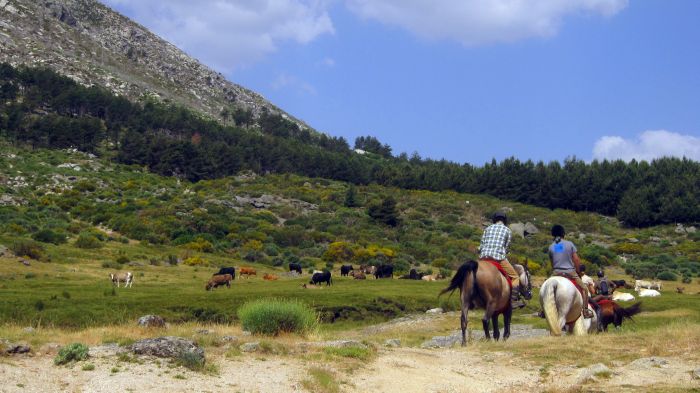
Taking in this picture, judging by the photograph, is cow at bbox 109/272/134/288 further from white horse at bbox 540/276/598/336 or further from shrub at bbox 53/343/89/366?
shrub at bbox 53/343/89/366

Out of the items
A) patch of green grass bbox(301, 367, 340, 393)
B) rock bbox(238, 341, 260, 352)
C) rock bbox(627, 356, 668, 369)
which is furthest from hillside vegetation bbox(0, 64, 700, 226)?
patch of green grass bbox(301, 367, 340, 393)

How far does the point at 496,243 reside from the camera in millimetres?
16734

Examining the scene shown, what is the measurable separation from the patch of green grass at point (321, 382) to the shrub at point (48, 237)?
1996 inches

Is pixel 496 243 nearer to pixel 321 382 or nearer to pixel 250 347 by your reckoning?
pixel 250 347

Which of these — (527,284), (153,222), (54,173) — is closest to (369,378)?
(527,284)


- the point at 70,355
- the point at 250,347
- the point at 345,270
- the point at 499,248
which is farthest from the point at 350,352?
the point at 345,270

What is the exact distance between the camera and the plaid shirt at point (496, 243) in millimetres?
16688

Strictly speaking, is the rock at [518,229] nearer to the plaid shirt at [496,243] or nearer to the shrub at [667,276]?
the shrub at [667,276]

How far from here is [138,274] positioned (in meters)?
46.4

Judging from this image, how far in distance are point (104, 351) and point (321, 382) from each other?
362 cm

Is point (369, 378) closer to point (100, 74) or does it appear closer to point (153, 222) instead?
point (153, 222)

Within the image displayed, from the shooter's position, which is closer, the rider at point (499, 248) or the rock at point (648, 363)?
the rock at point (648, 363)

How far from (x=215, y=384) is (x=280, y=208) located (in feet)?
270

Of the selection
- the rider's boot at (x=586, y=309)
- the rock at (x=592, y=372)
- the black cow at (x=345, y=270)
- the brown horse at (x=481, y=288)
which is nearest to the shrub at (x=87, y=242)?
the black cow at (x=345, y=270)
